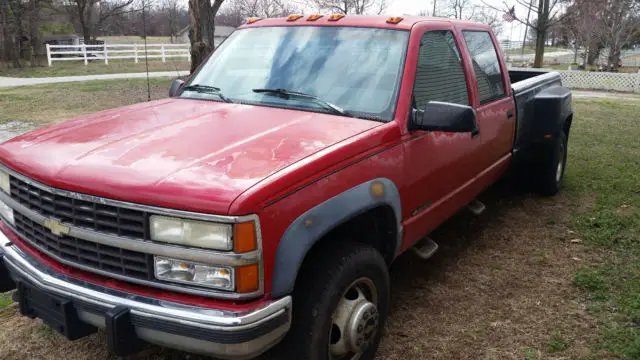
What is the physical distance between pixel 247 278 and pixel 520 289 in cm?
254

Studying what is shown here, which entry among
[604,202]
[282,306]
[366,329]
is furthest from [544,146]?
[282,306]

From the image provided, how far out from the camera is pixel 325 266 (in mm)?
2598

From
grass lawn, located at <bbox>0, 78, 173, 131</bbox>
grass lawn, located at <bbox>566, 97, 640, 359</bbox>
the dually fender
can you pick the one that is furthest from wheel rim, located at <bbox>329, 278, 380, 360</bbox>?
grass lawn, located at <bbox>0, 78, 173, 131</bbox>

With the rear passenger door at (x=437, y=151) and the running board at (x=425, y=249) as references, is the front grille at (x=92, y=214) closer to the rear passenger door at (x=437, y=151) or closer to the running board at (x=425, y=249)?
the rear passenger door at (x=437, y=151)

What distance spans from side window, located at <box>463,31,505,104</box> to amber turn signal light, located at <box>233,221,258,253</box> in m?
2.64

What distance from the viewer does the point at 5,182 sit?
2.90 metres

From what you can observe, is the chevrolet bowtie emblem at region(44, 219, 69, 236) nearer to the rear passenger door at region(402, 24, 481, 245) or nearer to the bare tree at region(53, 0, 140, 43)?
the rear passenger door at region(402, 24, 481, 245)

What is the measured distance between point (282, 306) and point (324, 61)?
5.81 ft

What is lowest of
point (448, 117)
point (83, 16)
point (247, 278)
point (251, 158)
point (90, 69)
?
point (90, 69)

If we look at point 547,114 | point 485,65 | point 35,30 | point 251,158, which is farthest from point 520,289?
point 35,30

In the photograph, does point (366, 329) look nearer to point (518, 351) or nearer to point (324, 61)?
point (518, 351)

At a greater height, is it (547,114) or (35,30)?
(35,30)

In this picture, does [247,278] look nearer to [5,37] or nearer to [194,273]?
[194,273]

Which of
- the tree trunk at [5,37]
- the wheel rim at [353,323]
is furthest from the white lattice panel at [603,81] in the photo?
the tree trunk at [5,37]
